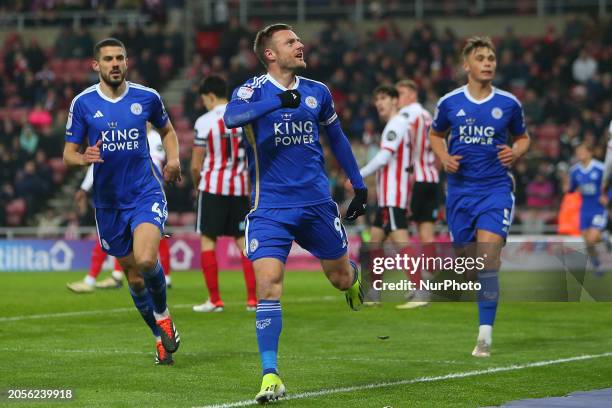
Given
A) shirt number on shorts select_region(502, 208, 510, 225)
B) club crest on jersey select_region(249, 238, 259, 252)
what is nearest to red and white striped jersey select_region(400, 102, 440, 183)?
shirt number on shorts select_region(502, 208, 510, 225)

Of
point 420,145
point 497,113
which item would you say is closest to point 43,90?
point 420,145

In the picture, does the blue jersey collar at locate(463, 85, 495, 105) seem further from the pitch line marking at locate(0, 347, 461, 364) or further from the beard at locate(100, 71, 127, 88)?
the beard at locate(100, 71, 127, 88)

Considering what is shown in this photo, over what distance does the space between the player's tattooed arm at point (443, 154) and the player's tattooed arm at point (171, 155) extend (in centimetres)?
233

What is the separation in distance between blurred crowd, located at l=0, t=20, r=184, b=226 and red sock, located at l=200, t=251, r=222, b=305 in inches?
554

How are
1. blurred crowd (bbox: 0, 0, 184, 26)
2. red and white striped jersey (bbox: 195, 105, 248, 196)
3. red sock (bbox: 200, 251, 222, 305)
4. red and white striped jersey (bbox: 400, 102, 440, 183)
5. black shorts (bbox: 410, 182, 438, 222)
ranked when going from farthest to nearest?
blurred crowd (bbox: 0, 0, 184, 26) → black shorts (bbox: 410, 182, 438, 222) → red and white striped jersey (bbox: 400, 102, 440, 183) → red sock (bbox: 200, 251, 222, 305) → red and white striped jersey (bbox: 195, 105, 248, 196)

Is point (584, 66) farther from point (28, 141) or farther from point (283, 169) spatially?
point (283, 169)

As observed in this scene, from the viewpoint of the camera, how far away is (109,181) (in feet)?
32.6

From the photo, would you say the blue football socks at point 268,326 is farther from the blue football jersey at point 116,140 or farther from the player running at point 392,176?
the player running at point 392,176

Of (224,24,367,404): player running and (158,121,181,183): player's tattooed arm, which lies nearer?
(224,24,367,404): player running

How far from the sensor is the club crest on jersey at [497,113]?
1085 centimetres

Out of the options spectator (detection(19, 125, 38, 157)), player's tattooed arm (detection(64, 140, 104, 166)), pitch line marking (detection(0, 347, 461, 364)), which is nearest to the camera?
player's tattooed arm (detection(64, 140, 104, 166))

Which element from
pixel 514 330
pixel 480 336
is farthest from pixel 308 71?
pixel 480 336

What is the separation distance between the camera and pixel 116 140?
9.93m

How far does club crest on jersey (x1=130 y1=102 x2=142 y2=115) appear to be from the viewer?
999cm
